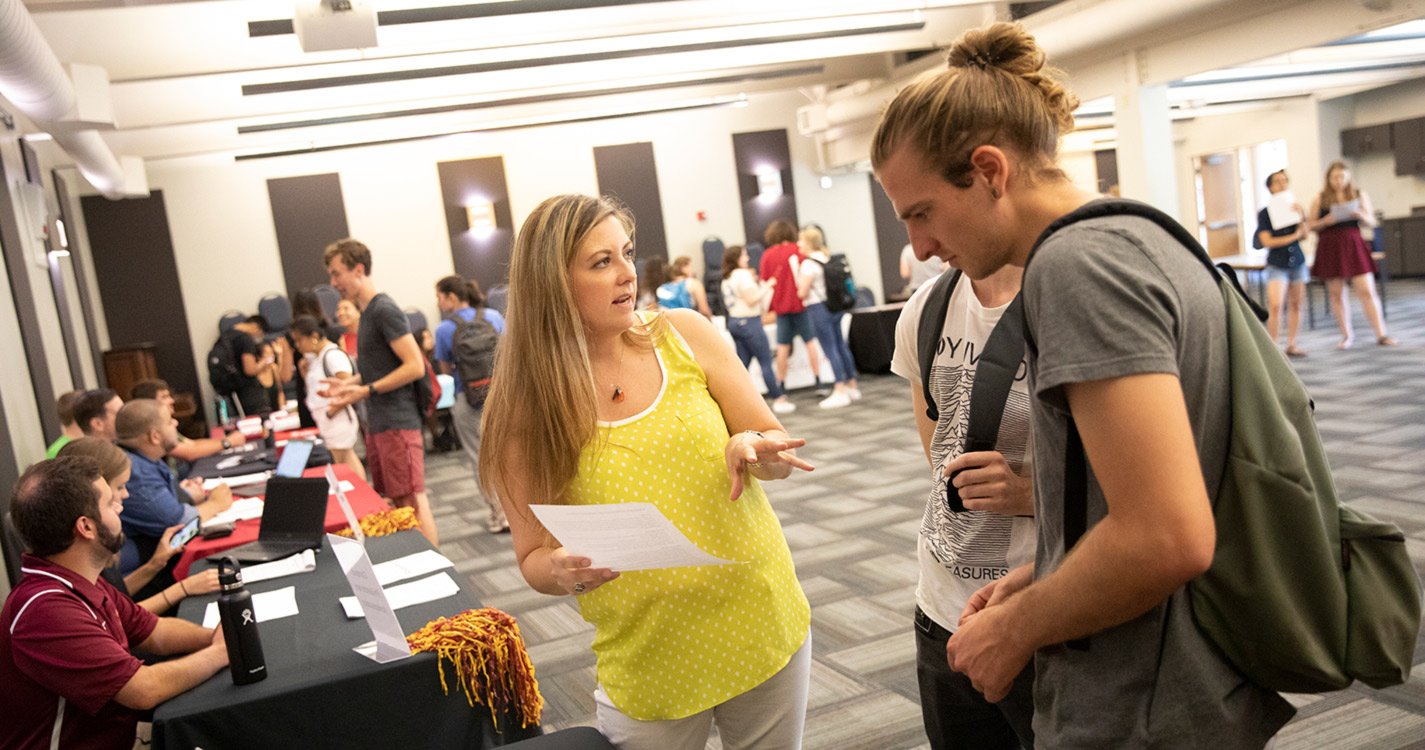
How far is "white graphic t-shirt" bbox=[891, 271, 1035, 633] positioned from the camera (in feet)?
4.40

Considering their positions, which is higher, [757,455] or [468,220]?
[468,220]

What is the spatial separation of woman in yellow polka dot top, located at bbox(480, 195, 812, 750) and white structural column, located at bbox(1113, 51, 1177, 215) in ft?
25.5

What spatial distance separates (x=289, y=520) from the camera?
3137mm

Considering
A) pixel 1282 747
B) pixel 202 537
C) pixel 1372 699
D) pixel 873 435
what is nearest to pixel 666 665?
pixel 1282 747

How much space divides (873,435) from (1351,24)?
424 centimetres

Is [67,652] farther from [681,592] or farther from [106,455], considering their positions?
[681,592]

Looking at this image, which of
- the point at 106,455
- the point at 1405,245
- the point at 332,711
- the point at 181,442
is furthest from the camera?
the point at 1405,245

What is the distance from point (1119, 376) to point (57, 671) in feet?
7.16

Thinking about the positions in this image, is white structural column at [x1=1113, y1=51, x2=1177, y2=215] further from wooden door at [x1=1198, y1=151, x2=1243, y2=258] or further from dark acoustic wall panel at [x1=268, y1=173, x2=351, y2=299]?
wooden door at [x1=1198, y1=151, x2=1243, y2=258]

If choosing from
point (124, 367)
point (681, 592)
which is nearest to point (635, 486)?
point (681, 592)

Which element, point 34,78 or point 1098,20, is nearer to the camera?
point 34,78

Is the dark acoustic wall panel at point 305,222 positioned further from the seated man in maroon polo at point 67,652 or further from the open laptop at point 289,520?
the seated man in maroon polo at point 67,652

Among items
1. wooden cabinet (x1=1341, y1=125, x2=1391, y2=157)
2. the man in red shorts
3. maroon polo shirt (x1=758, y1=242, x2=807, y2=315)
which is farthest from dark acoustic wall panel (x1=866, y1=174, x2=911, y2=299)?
the man in red shorts

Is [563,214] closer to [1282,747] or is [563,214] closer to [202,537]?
[1282,747]
